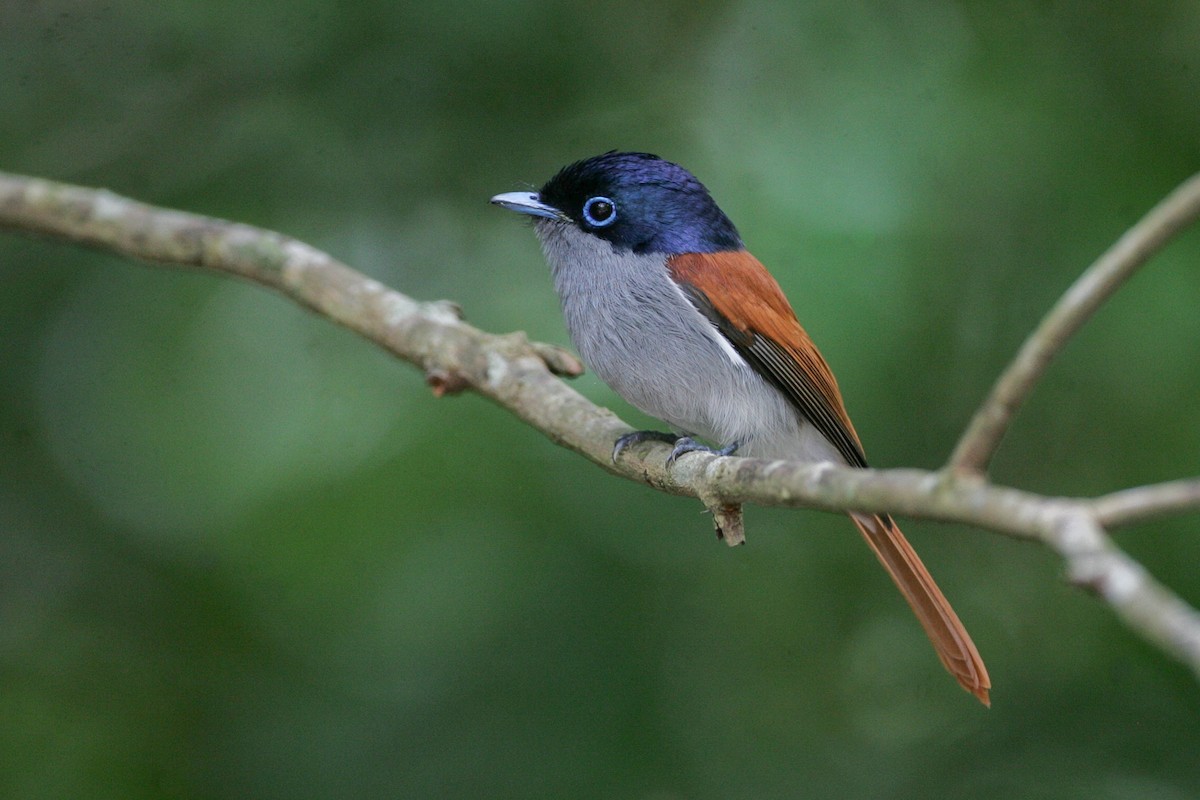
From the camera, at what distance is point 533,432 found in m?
3.59

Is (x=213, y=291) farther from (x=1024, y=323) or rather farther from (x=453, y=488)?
(x=1024, y=323)

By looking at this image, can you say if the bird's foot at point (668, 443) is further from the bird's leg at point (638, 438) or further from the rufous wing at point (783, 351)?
the rufous wing at point (783, 351)

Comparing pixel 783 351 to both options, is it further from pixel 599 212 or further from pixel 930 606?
pixel 930 606

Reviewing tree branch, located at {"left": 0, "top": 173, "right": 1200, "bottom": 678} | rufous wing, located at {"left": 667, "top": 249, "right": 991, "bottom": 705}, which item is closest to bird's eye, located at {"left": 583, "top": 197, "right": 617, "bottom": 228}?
rufous wing, located at {"left": 667, "top": 249, "right": 991, "bottom": 705}

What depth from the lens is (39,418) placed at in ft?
12.5

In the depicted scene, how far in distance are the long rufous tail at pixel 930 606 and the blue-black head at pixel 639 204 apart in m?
0.91

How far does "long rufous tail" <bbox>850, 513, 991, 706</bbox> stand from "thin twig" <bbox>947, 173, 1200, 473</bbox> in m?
1.62

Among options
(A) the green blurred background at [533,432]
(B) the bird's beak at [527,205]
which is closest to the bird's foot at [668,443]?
(A) the green blurred background at [533,432]

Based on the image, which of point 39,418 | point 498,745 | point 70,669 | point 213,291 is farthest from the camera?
point 213,291

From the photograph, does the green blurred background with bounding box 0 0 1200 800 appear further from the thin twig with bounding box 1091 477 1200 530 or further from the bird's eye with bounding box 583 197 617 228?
the thin twig with bounding box 1091 477 1200 530

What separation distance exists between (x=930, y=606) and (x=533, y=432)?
1245 mm

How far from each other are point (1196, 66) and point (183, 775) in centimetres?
370

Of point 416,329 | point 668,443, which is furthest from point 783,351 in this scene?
point 416,329

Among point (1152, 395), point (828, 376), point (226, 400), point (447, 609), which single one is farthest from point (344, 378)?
point (1152, 395)
